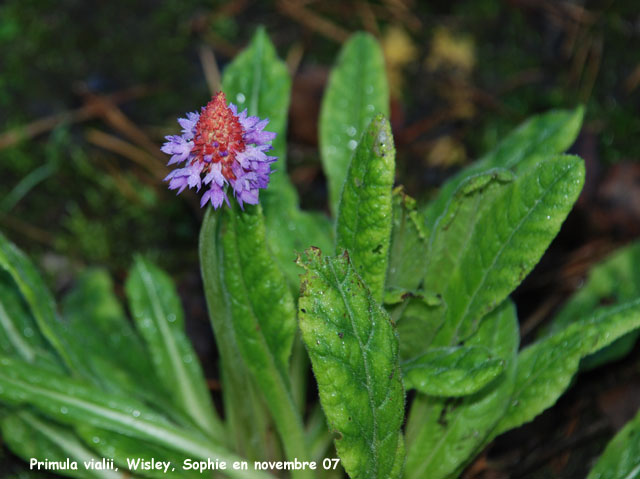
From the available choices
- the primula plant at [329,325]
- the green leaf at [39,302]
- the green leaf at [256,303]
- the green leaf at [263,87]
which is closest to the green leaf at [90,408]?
the primula plant at [329,325]

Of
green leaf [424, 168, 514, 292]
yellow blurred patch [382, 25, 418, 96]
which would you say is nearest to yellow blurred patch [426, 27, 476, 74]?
yellow blurred patch [382, 25, 418, 96]

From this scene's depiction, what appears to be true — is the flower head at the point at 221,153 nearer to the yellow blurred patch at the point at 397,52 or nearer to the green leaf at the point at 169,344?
the green leaf at the point at 169,344

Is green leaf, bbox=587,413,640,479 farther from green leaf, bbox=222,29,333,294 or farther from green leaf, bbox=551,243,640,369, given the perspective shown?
green leaf, bbox=222,29,333,294

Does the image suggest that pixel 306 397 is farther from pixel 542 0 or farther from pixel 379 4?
pixel 542 0

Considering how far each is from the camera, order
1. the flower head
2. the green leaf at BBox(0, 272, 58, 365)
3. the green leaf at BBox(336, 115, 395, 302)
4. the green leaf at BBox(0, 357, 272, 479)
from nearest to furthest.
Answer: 1. the flower head
2. the green leaf at BBox(336, 115, 395, 302)
3. the green leaf at BBox(0, 357, 272, 479)
4. the green leaf at BBox(0, 272, 58, 365)

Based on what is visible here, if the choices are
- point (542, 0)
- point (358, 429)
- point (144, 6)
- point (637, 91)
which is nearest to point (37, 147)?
point (144, 6)

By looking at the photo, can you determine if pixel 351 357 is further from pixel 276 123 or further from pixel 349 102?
pixel 349 102
